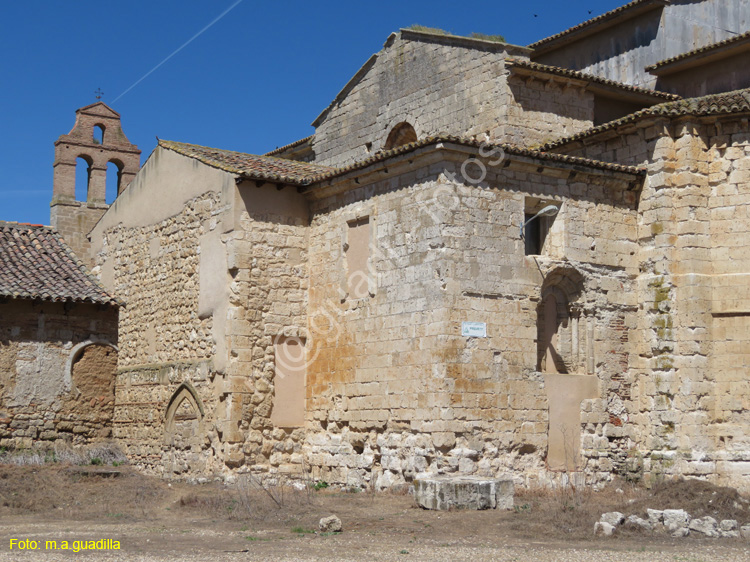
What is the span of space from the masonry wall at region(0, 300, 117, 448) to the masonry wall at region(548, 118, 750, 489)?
1073 cm

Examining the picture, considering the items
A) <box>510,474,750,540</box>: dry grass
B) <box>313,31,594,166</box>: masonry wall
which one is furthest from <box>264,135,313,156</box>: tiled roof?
<box>510,474,750,540</box>: dry grass

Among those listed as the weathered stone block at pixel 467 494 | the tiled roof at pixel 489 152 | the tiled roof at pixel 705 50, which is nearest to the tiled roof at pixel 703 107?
the tiled roof at pixel 489 152

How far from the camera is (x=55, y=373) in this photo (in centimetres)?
2038

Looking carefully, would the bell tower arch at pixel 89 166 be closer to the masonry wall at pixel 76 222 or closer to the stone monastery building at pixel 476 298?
the masonry wall at pixel 76 222

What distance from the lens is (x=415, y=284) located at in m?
15.0

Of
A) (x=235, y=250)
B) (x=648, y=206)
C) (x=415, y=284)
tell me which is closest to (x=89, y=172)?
(x=235, y=250)

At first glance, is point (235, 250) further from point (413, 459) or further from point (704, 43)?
point (704, 43)

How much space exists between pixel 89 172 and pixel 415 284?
11888 millimetres

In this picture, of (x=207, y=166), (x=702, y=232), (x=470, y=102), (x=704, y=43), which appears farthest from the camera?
(x=704, y=43)

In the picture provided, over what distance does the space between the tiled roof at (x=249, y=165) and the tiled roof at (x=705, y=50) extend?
7.15 metres

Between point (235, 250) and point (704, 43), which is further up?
point (704, 43)

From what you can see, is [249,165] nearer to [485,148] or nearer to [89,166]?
[485,148]

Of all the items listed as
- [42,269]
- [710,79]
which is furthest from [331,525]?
[710,79]

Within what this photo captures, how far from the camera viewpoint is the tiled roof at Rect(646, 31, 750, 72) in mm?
18797
